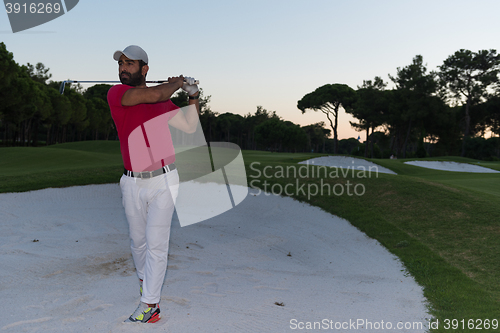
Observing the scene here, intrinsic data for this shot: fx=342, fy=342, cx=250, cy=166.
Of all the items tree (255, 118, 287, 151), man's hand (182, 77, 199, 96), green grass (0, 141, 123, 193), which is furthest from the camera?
tree (255, 118, 287, 151)

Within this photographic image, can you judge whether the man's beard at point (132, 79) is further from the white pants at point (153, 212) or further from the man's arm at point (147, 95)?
the white pants at point (153, 212)

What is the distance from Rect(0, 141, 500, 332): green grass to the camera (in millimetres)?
5453

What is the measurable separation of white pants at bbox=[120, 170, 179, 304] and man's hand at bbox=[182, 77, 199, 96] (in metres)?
0.97

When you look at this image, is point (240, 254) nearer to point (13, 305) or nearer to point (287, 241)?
point (287, 241)

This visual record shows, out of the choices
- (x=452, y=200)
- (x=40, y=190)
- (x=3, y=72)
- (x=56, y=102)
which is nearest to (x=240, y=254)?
(x=452, y=200)

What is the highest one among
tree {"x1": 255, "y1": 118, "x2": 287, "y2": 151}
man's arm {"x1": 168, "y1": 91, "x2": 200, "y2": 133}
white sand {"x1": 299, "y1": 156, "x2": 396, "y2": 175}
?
tree {"x1": 255, "y1": 118, "x2": 287, "y2": 151}

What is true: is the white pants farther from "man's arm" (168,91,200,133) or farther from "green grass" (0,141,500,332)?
"green grass" (0,141,500,332)

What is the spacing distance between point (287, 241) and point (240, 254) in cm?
175

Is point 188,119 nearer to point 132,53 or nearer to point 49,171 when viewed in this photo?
point 132,53

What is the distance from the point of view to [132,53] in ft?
12.4

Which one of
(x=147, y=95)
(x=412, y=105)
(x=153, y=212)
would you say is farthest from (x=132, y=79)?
(x=412, y=105)

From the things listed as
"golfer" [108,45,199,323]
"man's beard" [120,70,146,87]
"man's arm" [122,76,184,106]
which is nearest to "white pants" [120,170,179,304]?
"golfer" [108,45,199,323]

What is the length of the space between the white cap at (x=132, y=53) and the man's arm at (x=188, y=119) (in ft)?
2.44

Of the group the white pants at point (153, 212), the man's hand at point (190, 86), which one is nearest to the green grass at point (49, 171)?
the white pants at point (153, 212)
